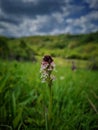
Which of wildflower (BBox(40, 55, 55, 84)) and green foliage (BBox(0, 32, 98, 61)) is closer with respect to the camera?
wildflower (BBox(40, 55, 55, 84))

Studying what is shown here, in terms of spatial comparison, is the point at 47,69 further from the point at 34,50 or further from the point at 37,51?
the point at 34,50

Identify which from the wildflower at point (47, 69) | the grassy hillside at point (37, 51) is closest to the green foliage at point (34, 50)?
the grassy hillside at point (37, 51)

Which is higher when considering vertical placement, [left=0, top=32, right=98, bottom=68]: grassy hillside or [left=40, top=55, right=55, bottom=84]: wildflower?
[left=0, top=32, right=98, bottom=68]: grassy hillside

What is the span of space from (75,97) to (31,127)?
3.64ft

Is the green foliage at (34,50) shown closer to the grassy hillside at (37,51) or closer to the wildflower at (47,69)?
the grassy hillside at (37,51)

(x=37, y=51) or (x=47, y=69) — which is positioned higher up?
(x=37, y=51)

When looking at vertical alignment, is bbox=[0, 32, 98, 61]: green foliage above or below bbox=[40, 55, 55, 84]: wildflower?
above

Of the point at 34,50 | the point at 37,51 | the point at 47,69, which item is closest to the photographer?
the point at 47,69

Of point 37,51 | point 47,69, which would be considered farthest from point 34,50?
point 47,69

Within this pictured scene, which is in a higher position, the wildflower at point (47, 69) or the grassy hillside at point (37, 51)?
the grassy hillside at point (37, 51)

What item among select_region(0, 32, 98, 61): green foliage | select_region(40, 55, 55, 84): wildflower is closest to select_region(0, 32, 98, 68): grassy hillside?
select_region(0, 32, 98, 61): green foliage

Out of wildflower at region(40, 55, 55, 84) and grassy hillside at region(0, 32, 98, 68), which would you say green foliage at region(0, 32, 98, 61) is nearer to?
grassy hillside at region(0, 32, 98, 68)

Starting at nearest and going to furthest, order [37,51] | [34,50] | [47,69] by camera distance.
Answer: [47,69] < [37,51] < [34,50]

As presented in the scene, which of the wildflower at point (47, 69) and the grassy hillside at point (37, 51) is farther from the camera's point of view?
the grassy hillside at point (37, 51)
